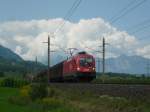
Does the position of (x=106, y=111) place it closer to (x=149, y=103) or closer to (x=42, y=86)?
(x=149, y=103)

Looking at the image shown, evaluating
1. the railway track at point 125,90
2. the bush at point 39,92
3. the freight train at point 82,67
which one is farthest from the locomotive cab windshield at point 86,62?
the railway track at point 125,90

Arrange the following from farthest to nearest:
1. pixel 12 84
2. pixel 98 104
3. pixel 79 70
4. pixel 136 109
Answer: pixel 12 84 < pixel 79 70 < pixel 98 104 < pixel 136 109

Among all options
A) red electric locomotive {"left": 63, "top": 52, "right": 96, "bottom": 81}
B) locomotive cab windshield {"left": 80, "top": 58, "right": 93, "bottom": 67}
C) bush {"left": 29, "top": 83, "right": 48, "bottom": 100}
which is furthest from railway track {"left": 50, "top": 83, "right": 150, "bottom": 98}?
locomotive cab windshield {"left": 80, "top": 58, "right": 93, "bottom": 67}

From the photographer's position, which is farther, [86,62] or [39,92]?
[86,62]

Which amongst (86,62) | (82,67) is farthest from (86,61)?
(82,67)

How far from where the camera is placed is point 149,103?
17.2m

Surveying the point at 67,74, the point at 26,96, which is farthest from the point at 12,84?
the point at 26,96

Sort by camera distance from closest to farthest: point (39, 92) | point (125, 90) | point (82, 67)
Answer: point (125, 90)
point (39, 92)
point (82, 67)

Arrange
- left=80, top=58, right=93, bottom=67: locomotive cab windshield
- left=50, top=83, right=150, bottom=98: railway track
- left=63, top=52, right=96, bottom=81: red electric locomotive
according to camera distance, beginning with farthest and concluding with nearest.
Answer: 1. left=80, top=58, right=93, bottom=67: locomotive cab windshield
2. left=63, top=52, right=96, bottom=81: red electric locomotive
3. left=50, top=83, right=150, bottom=98: railway track

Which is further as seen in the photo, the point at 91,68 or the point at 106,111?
the point at 91,68

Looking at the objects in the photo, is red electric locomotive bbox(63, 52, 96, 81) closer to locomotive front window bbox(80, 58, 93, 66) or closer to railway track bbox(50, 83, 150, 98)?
locomotive front window bbox(80, 58, 93, 66)

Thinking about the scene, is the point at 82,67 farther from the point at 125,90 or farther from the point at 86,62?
the point at 125,90

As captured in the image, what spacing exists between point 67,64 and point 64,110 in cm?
3929

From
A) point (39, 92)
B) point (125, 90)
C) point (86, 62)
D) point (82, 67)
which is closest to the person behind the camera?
point (125, 90)
